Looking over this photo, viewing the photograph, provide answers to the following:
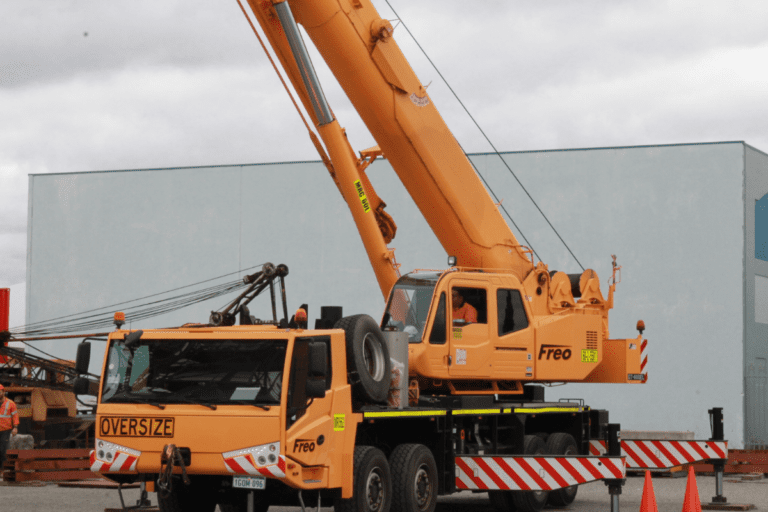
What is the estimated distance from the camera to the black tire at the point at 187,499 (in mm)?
11789

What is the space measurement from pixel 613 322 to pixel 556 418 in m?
12.9

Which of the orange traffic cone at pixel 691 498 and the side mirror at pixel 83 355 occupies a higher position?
the side mirror at pixel 83 355

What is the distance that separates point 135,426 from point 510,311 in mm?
5830

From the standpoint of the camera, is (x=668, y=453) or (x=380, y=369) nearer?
(x=380, y=369)

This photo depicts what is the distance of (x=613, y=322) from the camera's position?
28.9 metres

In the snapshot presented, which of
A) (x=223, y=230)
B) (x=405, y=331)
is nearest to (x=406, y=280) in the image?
(x=405, y=331)

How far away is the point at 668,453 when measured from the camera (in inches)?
635

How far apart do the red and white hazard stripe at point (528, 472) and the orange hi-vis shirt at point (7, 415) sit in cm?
957

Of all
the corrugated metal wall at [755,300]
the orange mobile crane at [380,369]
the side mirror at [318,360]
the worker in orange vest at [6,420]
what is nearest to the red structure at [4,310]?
the worker in orange vest at [6,420]

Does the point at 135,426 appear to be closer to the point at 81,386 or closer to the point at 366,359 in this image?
the point at 81,386

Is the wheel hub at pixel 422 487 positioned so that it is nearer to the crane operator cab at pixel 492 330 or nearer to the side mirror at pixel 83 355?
the crane operator cab at pixel 492 330

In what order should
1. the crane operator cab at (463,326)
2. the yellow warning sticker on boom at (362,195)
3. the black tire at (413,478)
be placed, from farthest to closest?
the yellow warning sticker on boom at (362,195)
the crane operator cab at (463,326)
the black tire at (413,478)

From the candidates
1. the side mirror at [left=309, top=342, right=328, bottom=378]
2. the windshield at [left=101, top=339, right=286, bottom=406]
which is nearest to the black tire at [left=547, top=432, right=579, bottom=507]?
the side mirror at [left=309, top=342, right=328, bottom=378]

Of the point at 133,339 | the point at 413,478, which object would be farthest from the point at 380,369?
the point at 133,339
